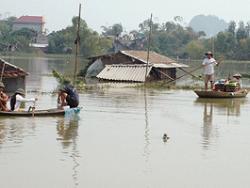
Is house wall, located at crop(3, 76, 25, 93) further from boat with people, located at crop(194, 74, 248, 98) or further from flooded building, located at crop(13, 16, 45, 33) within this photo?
flooded building, located at crop(13, 16, 45, 33)

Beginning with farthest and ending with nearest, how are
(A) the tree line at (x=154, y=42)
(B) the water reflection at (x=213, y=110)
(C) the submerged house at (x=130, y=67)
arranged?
(A) the tree line at (x=154, y=42)
(C) the submerged house at (x=130, y=67)
(B) the water reflection at (x=213, y=110)

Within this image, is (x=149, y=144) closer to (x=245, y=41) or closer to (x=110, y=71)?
(x=110, y=71)

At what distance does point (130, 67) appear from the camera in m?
31.7

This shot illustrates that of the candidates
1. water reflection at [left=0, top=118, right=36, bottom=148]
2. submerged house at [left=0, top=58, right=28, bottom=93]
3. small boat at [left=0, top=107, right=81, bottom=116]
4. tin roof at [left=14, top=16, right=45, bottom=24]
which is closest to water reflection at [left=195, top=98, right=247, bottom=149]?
small boat at [left=0, top=107, right=81, bottom=116]

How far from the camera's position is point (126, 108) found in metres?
17.8

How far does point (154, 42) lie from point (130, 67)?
73.6 meters

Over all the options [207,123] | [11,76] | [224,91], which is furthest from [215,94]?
[11,76]

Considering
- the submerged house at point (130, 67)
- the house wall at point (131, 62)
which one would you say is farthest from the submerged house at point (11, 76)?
the house wall at point (131, 62)

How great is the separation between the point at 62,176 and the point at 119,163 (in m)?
1.32

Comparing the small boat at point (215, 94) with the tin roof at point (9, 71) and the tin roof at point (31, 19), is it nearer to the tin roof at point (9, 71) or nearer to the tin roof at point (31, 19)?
the tin roof at point (9, 71)

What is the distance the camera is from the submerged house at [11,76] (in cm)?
2050

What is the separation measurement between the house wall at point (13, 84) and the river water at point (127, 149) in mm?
3973

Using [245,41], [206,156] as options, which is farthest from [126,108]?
[245,41]

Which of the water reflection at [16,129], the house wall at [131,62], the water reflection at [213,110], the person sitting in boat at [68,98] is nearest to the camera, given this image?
the water reflection at [16,129]
